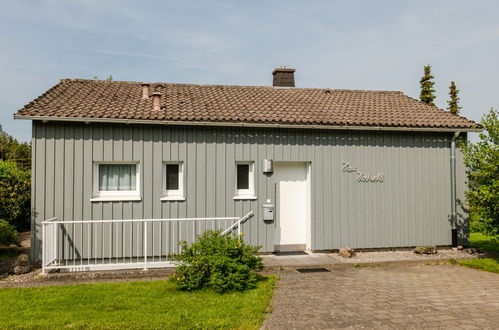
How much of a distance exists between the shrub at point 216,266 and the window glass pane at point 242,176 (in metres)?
2.99

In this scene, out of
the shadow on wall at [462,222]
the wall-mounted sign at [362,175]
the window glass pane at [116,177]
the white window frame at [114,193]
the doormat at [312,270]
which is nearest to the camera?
the doormat at [312,270]

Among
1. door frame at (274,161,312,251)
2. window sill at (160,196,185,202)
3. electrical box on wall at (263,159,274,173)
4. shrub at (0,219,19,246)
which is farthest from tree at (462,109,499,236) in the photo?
shrub at (0,219,19,246)

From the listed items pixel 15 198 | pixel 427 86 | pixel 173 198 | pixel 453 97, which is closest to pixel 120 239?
pixel 173 198

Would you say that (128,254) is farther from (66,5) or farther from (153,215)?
(66,5)

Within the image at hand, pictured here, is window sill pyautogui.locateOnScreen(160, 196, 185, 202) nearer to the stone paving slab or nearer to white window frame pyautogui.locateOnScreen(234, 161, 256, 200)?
white window frame pyautogui.locateOnScreen(234, 161, 256, 200)

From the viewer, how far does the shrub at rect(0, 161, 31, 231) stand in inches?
556

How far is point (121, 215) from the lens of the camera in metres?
9.58

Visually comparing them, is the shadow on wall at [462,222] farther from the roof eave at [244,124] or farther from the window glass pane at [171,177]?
→ the window glass pane at [171,177]

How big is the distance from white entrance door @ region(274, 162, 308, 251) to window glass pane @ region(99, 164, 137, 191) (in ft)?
12.0

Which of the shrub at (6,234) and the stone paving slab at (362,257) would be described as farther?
the shrub at (6,234)

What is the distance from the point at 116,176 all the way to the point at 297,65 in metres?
8.09

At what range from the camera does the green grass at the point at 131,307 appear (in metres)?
5.40

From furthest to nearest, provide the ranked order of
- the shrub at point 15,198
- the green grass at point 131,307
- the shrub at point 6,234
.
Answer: the shrub at point 15,198 < the shrub at point 6,234 < the green grass at point 131,307

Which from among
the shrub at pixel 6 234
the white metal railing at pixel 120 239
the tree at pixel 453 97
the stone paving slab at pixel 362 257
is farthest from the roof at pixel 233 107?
the tree at pixel 453 97
